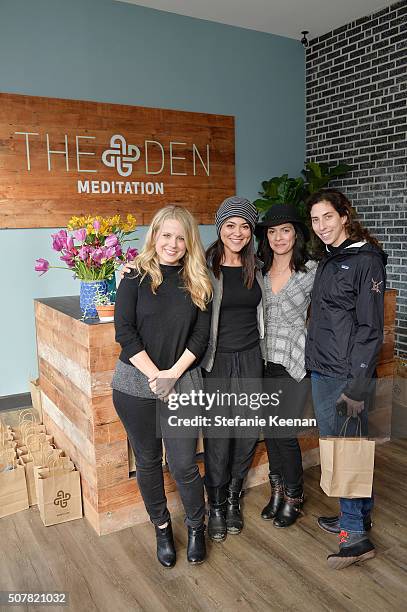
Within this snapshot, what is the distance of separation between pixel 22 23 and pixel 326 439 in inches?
138

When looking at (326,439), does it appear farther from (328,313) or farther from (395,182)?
(395,182)

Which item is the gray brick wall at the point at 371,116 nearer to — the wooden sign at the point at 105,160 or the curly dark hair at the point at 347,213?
the wooden sign at the point at 105,160

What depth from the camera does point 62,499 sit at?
2438mm

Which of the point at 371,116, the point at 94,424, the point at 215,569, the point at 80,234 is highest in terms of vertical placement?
the point at 371,116

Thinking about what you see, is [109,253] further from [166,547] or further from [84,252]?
[166,547]

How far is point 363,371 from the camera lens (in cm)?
195

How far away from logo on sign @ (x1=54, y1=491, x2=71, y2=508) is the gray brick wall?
10.5 feet

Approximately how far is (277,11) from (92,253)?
3231mm

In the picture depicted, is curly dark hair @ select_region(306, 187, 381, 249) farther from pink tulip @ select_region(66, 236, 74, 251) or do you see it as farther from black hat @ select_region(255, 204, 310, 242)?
pink tulip @ select_region(66, 236, 74, 251)

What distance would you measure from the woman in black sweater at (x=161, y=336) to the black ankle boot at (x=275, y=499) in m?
0.50

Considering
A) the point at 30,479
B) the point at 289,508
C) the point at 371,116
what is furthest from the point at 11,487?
the point at 371,116

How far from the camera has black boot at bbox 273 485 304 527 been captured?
2389 millimetres

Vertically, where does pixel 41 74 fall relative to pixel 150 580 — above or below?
above

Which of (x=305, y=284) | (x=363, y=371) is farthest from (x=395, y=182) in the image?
(x=363, y=371)
